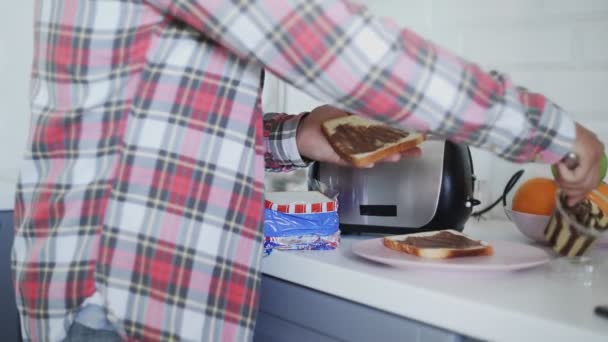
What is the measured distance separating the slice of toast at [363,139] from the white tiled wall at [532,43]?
1.29ft

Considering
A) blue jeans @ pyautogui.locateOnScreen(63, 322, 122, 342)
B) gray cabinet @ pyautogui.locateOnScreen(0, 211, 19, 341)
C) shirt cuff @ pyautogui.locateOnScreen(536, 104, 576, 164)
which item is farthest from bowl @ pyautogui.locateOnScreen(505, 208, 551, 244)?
gray cabinet @ pyautogui.locateOnScreen(0, 211, 19, 341)

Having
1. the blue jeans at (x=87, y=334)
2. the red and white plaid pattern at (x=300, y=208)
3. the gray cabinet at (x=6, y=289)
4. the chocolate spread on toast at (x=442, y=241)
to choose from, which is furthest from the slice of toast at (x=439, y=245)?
the gray cabinet at (x=6, y=289)

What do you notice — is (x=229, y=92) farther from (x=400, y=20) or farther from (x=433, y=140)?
(x=400, y=20)

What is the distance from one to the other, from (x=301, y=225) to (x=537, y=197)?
1.27 feet

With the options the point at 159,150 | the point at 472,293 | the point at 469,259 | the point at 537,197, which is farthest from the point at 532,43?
the point at 159,150

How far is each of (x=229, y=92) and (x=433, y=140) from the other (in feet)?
1.54

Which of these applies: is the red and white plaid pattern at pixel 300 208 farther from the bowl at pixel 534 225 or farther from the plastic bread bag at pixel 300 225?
the bowl at pixel 534 225

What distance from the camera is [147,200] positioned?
657 millimetres

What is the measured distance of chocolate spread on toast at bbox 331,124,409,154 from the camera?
37.4 inches

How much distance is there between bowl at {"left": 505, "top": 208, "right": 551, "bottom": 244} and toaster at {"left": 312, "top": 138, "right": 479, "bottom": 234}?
8 centimetres

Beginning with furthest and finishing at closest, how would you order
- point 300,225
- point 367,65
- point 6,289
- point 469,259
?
point 6,289
point 300,225
point 469,259
point 367,65

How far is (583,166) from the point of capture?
711 millimetres

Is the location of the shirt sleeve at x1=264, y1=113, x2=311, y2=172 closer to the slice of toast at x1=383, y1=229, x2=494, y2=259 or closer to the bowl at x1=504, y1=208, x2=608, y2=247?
the slice of toast at x1=383, y1=229, x2=494, y2=259

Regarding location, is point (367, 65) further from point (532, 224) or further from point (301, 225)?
point (532, 224)
